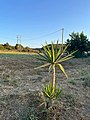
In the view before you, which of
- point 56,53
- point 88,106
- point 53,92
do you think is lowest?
point 88,106

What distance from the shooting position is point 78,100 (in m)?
7.03

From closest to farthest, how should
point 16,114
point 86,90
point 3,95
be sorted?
1. point 16,114
2. point 3,95
3. point 86,90

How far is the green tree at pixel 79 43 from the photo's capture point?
37406 millimetres

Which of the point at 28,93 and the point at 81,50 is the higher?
the point at 81,50

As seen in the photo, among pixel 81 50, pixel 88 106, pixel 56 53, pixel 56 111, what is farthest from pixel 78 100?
pixel 81 50

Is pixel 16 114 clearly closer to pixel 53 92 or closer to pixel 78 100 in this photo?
pixel 53 92

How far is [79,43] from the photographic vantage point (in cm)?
3741

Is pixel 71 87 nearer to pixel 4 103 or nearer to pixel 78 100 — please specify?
pixel 78 100

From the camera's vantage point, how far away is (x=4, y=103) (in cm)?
600

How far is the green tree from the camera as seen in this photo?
3741 cm

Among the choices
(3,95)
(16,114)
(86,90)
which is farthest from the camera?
(86,90)

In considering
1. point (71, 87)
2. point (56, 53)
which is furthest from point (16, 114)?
point (71, 87)

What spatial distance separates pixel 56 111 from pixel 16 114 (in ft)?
3.76

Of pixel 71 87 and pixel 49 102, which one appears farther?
pixel 71 87
